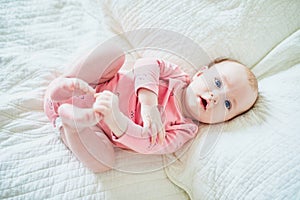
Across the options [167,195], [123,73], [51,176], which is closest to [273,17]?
[123,73]

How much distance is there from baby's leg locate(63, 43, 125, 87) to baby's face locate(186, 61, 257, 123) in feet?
0.70

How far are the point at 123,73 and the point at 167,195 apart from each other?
0.34 meters

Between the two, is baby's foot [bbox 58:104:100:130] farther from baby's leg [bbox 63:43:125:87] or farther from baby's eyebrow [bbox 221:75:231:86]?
baby's eyebrow [bbox 221:75:231:86]

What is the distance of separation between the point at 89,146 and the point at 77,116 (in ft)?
0.42

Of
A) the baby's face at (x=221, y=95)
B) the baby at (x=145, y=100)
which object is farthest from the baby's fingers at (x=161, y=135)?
the baby's face at (x=221, y=95)

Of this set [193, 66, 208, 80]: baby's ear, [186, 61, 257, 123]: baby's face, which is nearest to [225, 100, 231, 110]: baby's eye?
[186, 61, 257, 123]: baby's face

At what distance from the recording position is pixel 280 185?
65 cm

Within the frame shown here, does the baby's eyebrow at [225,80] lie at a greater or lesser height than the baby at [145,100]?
greater

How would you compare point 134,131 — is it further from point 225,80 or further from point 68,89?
point 225,80

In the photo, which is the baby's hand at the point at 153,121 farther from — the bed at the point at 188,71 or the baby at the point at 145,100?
the bed at the point at 188,71

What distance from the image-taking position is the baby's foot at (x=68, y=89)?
0.71 meters

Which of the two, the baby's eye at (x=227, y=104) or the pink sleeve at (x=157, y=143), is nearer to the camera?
the pink sleeve at (x=157, y=143)

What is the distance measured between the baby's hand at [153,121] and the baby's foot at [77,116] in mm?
120

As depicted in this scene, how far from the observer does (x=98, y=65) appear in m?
0.80
